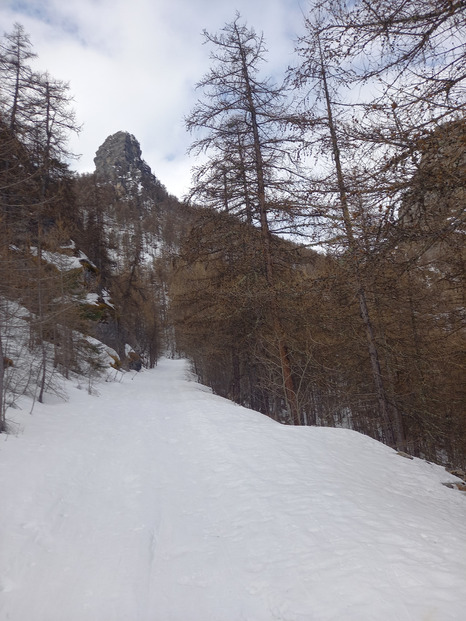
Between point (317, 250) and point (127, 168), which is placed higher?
point (127, 168)

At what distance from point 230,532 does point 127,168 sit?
5022 inches

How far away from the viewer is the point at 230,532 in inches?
124

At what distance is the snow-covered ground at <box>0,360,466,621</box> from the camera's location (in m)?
2.20

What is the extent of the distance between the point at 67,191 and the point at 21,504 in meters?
23.2

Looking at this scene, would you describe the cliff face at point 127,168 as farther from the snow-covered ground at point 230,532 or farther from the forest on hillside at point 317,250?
the snow-covered ground at point 230,532

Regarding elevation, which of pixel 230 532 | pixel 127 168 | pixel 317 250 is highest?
pixel 127 168

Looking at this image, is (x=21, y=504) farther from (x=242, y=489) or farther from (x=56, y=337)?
(x=56, y=337)

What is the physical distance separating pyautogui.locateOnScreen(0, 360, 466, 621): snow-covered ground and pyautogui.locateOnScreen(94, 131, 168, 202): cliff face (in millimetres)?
104437

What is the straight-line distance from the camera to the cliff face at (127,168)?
102m

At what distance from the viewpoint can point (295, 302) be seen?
8.91 meters

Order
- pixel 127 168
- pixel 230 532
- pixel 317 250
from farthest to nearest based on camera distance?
1. pixel 127 168
2. pixel 317 250
3. pixel 230 532

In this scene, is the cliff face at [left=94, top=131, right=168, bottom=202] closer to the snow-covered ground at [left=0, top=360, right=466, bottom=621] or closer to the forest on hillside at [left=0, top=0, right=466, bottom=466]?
the forest on hillside at [left=0, top=0, right=466, bottom=466]

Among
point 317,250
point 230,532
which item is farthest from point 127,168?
point 230,532

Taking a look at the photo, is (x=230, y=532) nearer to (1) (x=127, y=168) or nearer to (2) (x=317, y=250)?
(2) (x=317, y=250)
